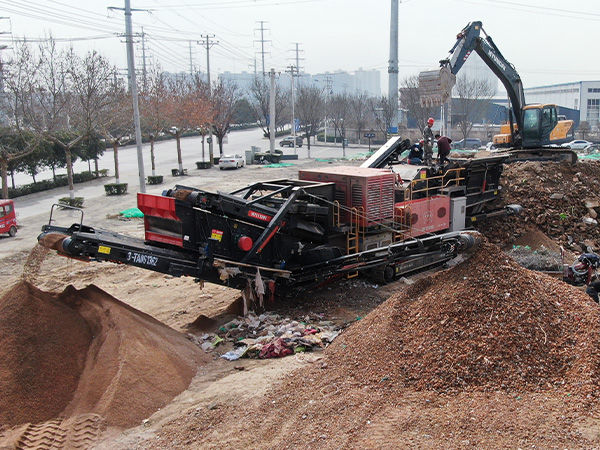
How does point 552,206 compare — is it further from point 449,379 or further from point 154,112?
point 154,112

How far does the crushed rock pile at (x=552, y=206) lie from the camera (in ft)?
52.1

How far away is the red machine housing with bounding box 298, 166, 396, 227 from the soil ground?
121 inches

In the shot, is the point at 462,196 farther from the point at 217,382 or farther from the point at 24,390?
the point at 24,390

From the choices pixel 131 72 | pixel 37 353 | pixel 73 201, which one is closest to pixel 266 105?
pixel 131 72

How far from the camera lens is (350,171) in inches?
459

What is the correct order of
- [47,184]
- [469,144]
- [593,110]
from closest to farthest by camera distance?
[47,184]
[469,144]
[593,110]

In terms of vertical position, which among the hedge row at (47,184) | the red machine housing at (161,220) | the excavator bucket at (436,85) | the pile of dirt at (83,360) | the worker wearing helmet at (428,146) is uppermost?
the excavator bucket at (436,85)

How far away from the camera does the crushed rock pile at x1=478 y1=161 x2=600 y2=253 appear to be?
15.9 meters

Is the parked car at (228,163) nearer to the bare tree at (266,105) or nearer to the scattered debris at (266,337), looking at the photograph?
the bare tree at (266,105)

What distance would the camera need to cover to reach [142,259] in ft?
29.1

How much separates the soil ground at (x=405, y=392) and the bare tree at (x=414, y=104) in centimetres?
4474

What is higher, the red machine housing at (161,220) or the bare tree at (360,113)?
the bare tree at (360,113)

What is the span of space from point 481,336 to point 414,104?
48.2 m

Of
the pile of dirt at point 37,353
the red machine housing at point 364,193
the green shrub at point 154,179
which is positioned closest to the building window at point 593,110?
the green shrub at point 154,179
